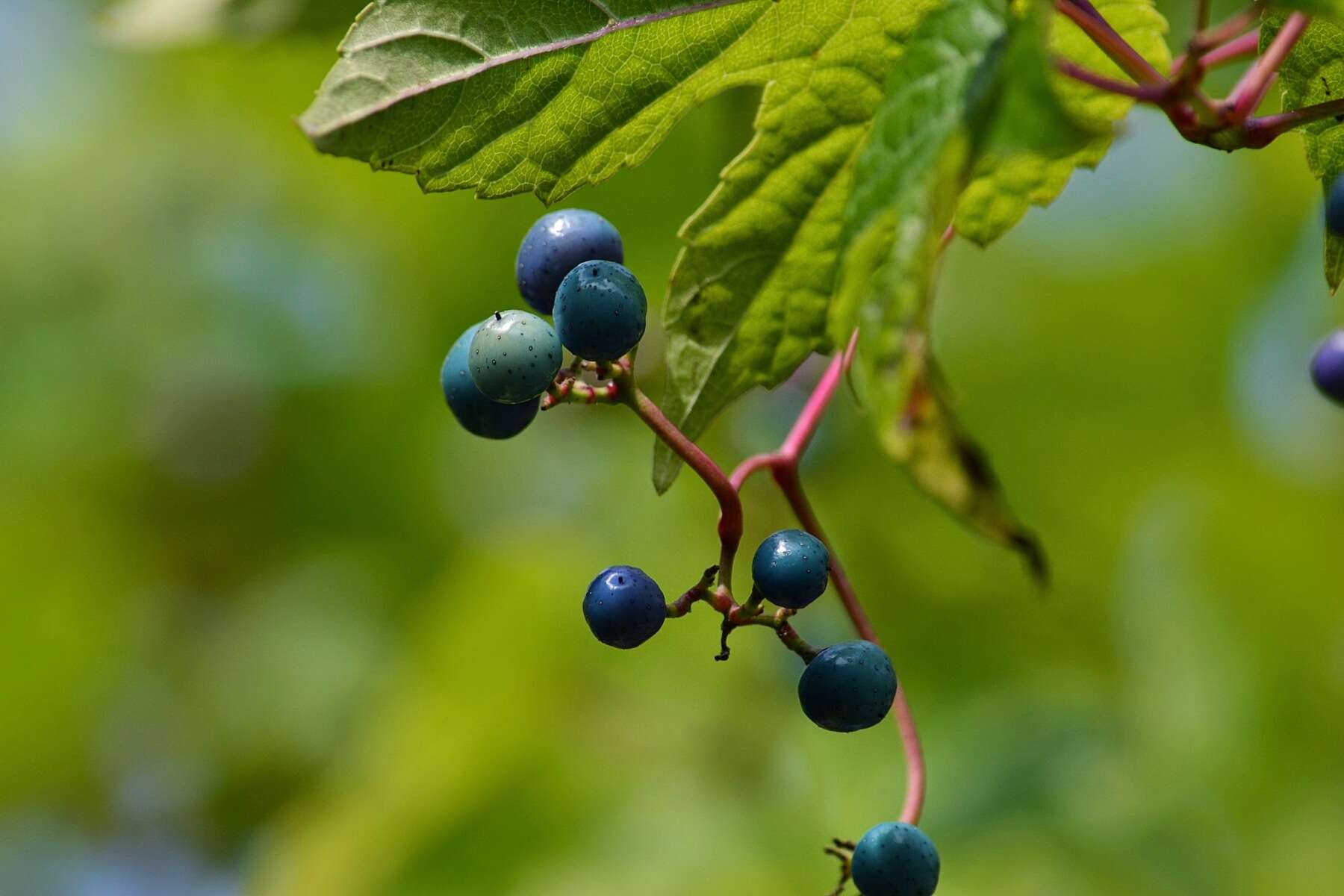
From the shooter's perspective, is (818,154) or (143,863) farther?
(143,863)

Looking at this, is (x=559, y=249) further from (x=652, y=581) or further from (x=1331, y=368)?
(x=1331, y=368)

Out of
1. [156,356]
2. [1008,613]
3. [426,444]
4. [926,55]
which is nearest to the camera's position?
[926,55]

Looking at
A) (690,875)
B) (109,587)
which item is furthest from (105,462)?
(690,875)

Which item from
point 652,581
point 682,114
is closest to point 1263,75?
point 682,114

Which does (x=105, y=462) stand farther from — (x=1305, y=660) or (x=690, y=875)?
(x=1305, y=660)

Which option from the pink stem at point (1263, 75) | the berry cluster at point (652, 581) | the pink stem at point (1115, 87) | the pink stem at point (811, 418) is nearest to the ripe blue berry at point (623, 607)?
the berry cluster at point (652, 581)
